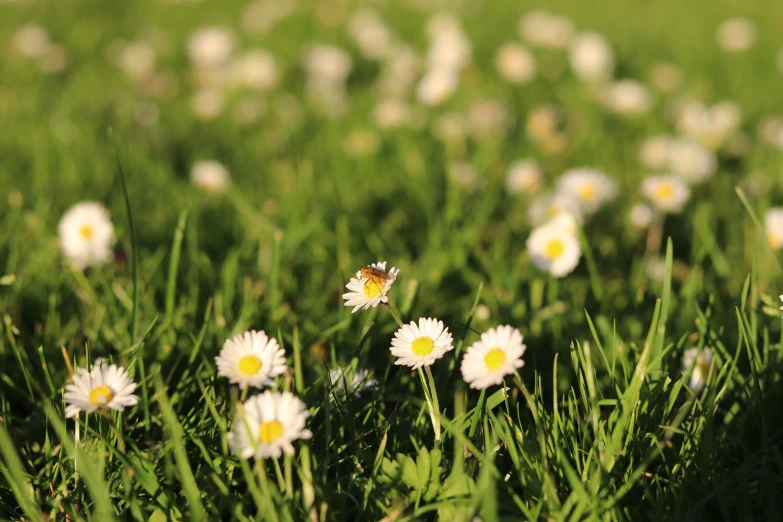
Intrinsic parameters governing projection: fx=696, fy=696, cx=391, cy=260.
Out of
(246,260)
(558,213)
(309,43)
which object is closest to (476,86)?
(309,43)

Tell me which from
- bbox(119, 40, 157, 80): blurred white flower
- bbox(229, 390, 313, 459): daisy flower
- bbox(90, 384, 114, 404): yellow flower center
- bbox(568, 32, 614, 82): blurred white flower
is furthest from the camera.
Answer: bbox(119, 40, 157, 80): blurred white flower

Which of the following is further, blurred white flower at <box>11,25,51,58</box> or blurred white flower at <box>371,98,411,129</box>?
blurred white flower at <box>11,25,51,58</box>

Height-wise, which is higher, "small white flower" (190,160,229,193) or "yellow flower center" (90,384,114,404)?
"small white flower" (190,160,229,193)

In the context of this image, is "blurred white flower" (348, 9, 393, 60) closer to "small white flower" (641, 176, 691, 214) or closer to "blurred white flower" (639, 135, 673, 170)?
"blurred white flower" (639, 135, 673, 170)

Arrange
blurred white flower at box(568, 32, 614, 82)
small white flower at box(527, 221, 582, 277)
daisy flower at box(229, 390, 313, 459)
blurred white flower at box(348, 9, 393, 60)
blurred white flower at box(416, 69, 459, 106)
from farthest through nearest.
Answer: blurred white flower at box(348, 9, 393, 60), blurred white flower at box(568, 32, 614, 82), blurred white flower at box(416, 69, 459, 106), small white flower at box(527, 221, 582, 277), daisy flower at box(229, 390, 313, 459)

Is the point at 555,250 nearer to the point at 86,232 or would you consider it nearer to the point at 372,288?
the point at 372,288

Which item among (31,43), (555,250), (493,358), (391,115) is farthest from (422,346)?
(31,43)

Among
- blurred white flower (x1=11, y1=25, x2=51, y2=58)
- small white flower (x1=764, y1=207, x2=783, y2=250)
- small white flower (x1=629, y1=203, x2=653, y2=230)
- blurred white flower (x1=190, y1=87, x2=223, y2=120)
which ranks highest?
blurred white flower (x1=11, y1=25, x2=51, y2=58)

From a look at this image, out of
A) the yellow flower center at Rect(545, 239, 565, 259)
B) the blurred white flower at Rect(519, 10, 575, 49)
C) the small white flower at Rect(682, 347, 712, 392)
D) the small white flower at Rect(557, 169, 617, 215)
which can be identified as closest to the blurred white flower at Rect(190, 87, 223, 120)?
the small white flower at Rect(557, 169, 617, 215)
